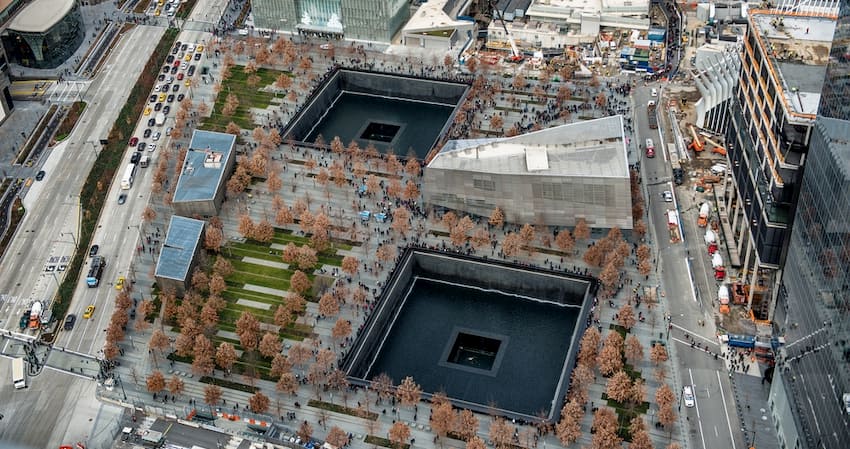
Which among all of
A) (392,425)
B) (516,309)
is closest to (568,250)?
(516,309)

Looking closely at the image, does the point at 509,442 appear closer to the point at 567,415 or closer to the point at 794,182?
the point at 567,415

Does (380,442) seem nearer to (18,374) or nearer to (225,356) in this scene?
(225,356)

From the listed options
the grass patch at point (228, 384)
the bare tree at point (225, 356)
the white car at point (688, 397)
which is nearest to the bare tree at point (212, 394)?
the grass patch at point (228, 384)

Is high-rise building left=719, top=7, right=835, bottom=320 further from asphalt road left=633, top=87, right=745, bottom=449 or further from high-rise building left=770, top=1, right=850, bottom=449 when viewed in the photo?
high-rise building left=770, top=1, right=850, bottom=449

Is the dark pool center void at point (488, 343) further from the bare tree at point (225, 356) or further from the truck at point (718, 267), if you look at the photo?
the truck at point (718, 267)

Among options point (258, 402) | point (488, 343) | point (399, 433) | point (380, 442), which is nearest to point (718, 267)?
point (488, 343)

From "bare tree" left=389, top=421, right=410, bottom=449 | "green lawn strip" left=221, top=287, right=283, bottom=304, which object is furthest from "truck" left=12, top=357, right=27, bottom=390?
"bare tree" left=389, top=421, right=410, bottom=449
